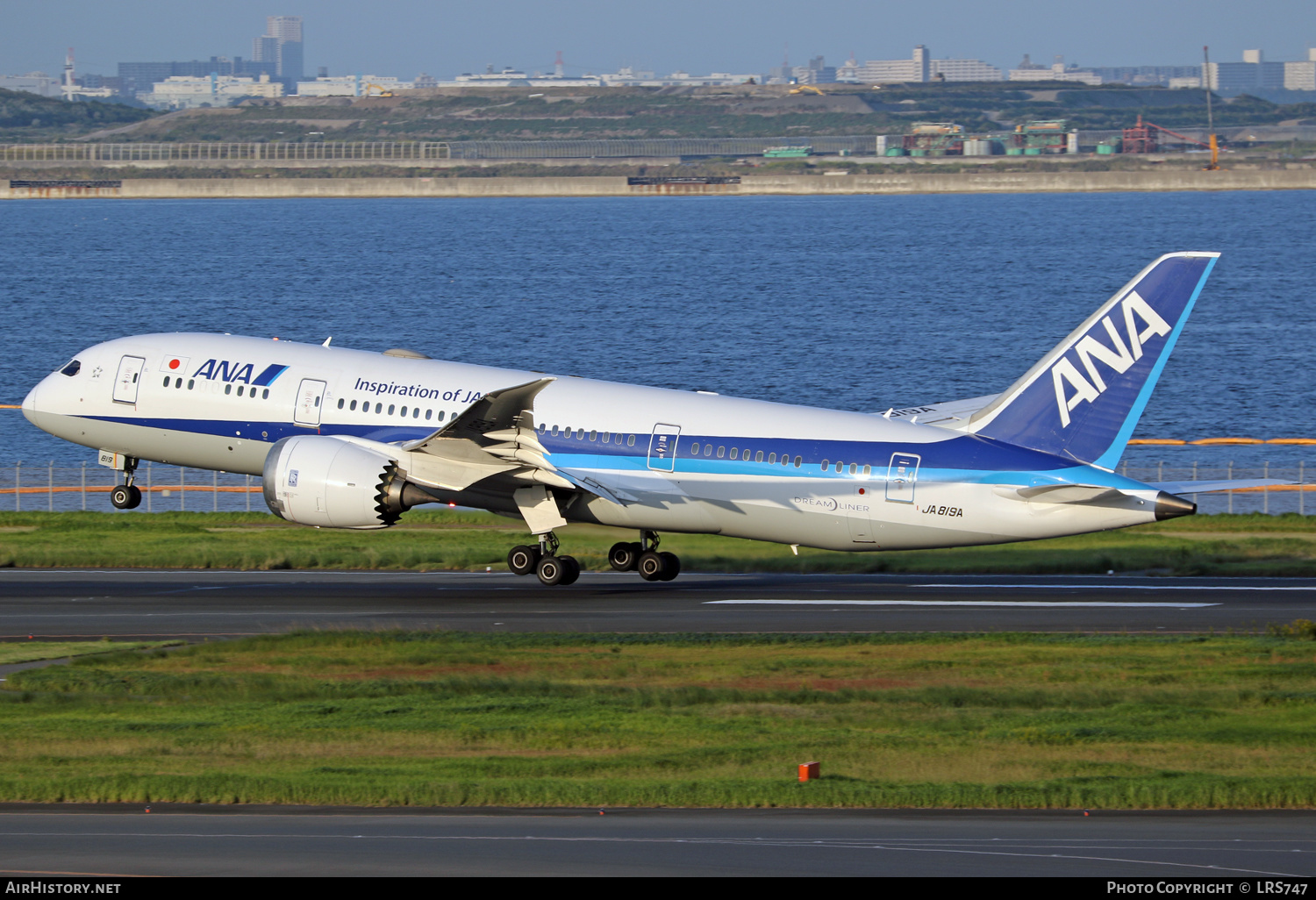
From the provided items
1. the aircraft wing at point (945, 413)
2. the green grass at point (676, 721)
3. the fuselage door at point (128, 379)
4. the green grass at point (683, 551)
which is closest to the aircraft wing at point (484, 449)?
the green grass at point (683, 551)

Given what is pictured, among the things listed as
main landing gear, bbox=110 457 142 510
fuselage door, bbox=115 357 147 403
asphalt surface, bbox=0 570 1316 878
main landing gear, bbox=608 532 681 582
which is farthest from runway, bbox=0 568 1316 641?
asphalt surface, bbox=0 570 1316 878

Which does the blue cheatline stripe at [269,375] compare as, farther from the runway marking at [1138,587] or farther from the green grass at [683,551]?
the runway marking at [1138,587]

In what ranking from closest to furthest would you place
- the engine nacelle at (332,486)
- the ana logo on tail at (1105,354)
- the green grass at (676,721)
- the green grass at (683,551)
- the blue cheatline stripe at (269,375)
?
the green grass at (676,721)
the ana logo on tail at (1105,354)
the engine nacelle at (332,486)
the blue cheatline stripe at (269,375)
the green grass at (683,551)

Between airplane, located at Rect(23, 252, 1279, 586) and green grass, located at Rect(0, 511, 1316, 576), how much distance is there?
2.97 meters

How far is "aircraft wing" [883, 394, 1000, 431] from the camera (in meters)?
40.8

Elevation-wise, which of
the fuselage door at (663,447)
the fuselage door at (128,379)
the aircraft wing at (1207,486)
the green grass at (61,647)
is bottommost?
the green grass at (61,647)

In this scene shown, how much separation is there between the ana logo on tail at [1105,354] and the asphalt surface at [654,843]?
15816 mm

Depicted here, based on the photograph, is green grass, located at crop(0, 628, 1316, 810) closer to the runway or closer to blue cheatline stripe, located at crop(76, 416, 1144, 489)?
the runway

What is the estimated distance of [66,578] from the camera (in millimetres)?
44469

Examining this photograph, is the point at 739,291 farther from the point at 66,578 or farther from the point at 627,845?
the point at 627,845

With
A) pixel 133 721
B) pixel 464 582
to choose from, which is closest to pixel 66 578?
pixel 464 582

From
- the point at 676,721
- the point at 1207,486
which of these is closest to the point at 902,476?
the point at 1207,486

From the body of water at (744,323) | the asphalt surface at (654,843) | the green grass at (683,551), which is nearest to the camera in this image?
the asphalt surface at (654,843)

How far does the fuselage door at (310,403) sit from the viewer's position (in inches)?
1640
